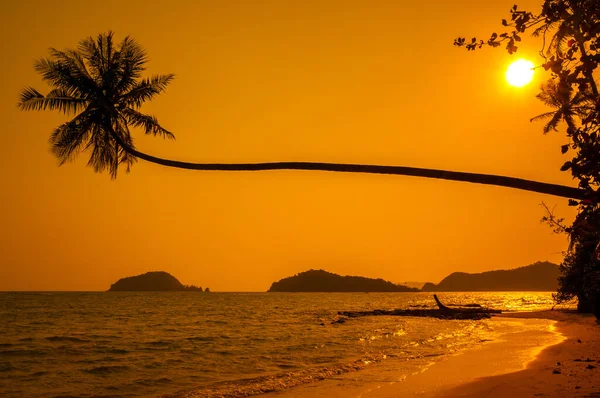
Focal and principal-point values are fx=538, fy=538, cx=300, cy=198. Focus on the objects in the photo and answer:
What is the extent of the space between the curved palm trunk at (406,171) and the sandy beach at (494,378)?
21.2 feet

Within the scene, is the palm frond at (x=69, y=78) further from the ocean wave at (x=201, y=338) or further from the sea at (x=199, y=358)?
the ocean wave at (x=201, y=338)

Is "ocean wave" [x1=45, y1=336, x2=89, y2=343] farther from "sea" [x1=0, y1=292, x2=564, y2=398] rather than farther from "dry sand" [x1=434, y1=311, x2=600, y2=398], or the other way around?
"dry sand" [x1=434, y1=311, x2=600, y2=398]

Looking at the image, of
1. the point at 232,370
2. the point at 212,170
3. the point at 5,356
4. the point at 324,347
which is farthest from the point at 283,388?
the point at 5,356

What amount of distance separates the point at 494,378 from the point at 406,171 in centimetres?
1009

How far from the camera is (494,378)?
55.4 feet

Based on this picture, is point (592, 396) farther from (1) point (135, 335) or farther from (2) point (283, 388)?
(1) point (135, 335)

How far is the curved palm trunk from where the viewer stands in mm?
8336

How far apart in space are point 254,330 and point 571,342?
2663 cm

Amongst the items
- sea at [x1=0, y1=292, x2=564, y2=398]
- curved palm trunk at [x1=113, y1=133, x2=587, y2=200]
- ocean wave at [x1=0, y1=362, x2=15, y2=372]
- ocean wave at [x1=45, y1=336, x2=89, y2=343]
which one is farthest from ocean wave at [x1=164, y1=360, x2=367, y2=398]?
ocean wave at [x1=45, y1=336, x2=89, y2=343]

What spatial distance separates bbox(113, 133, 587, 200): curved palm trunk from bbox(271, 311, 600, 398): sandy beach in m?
6.45

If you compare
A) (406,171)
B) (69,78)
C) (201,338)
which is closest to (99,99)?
(69,78)

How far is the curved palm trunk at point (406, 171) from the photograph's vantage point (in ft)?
27.3

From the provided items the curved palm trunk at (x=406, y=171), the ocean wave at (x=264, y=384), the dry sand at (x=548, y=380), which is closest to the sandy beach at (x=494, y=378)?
the dry sand at (x=548, y=380)

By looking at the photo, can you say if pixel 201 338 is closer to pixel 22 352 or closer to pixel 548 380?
pixel 22 352
